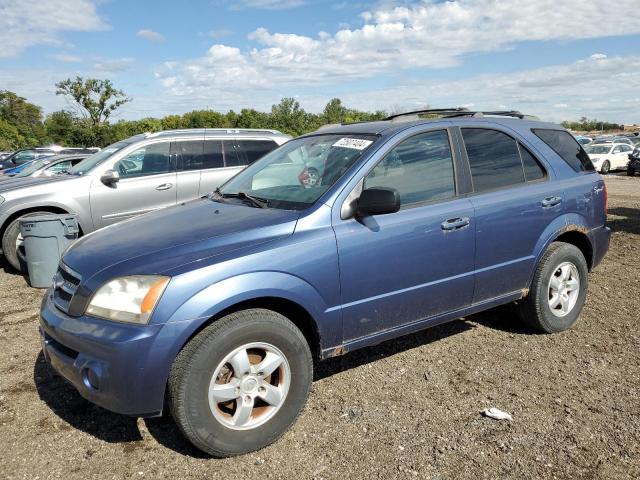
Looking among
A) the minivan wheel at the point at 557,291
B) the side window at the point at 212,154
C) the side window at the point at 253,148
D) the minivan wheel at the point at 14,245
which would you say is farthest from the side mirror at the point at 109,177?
the minivan wheel at the point at 557,291

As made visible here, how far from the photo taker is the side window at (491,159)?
12.9ft

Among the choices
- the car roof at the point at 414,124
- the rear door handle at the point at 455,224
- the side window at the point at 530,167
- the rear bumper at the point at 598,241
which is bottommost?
the rear bumper at the point at 598,241

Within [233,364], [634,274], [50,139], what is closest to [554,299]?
[634,274]

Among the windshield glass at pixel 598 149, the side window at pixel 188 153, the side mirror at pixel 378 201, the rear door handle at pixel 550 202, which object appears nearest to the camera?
the side mirror at pixel 378 201

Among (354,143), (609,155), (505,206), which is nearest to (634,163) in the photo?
(609,155)

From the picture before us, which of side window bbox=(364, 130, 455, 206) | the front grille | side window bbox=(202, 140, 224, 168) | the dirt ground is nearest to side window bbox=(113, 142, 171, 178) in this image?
side window bbox=(202, 140, 224, 168)

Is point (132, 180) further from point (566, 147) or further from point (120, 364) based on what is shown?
point (566, 147)

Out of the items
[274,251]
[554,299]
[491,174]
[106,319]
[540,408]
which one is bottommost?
[540,408]

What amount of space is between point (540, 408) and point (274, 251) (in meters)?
2.00

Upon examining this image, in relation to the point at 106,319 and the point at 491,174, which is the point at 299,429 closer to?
the point at 106,319

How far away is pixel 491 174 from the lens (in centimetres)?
399

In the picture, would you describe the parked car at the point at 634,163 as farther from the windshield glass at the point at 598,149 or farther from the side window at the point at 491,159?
the side window at the point at 491,159

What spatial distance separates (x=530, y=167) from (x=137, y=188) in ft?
17.1

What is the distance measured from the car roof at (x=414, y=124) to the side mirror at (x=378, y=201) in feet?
2.08
